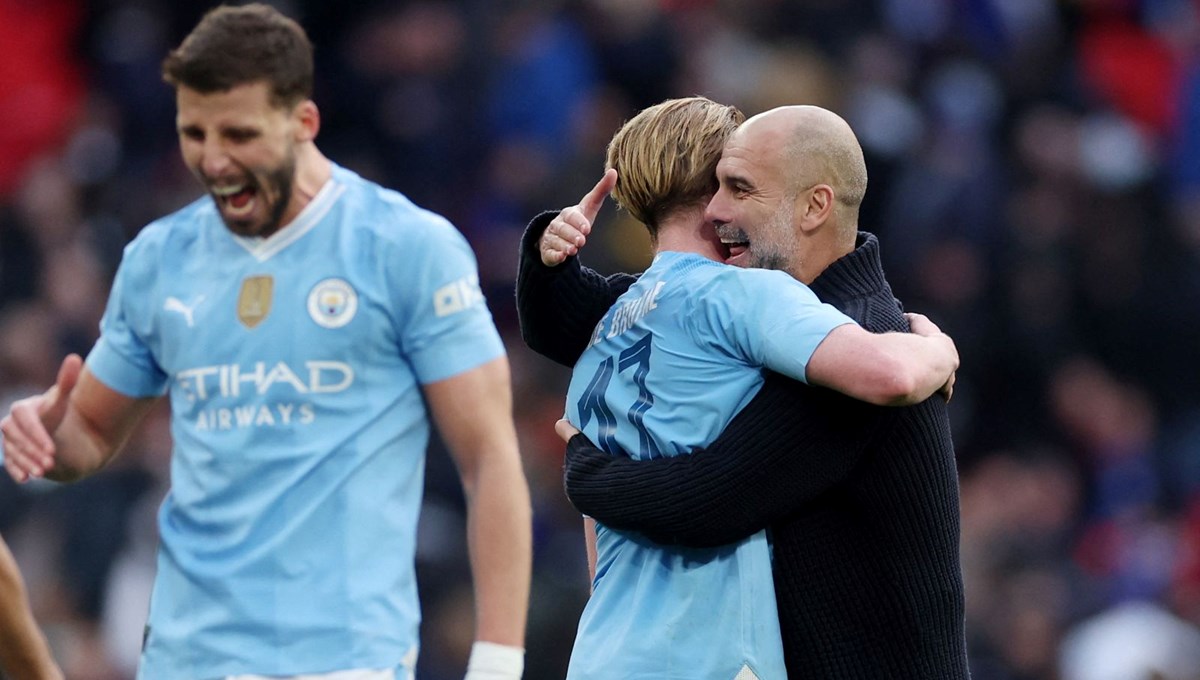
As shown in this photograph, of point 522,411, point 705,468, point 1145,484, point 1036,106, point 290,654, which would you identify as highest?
point 705,468

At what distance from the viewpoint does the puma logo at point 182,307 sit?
419 centimetres

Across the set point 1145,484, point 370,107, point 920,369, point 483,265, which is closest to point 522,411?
point 483,265

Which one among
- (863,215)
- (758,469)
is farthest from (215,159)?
(863,215)

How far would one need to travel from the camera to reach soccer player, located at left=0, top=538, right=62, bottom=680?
4.58 metres

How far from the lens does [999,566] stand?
9570 millimetres

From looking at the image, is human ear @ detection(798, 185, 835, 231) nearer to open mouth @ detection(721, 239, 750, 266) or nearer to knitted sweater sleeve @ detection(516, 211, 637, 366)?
open mouth @ detection(721, 239, 750, 266)

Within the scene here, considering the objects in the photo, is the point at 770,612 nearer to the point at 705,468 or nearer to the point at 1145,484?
the point at 705,468

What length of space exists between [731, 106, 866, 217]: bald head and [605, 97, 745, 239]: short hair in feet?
0.29

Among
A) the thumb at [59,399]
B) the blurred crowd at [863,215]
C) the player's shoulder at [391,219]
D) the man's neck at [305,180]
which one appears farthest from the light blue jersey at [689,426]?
the blurred crowd at [863,215]

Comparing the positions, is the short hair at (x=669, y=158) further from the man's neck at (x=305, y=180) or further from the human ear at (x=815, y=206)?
the man's neck at (x=305, y=180)

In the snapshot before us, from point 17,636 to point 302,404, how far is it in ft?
3.69

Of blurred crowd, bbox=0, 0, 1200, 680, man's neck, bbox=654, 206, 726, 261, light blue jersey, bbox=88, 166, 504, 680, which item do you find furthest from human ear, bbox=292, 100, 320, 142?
blurred crowd, bbox=0, 0, 1200, 680

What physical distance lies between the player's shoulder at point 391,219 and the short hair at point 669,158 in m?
0.42

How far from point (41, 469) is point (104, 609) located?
4.96 meters
